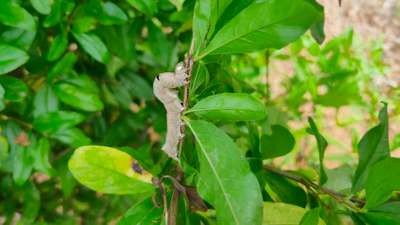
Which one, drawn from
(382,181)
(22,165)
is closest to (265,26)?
(382,181)

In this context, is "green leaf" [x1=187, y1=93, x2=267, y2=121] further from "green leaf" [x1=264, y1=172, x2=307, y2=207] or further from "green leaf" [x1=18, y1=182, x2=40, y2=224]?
"green leaf" [x1=18, y1=182, x2=40, y2=224]

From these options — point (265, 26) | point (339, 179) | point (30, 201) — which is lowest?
point (30, 201)

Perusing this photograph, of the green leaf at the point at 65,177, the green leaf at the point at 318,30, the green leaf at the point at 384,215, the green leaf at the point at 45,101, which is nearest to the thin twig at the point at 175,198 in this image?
the green leaf at the point at 384,215

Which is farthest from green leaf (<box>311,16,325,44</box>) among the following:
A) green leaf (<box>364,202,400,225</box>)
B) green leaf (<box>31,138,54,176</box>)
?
green leaf (<box>31,138,54,176</box>)

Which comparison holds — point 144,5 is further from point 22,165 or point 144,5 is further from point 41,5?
point 22,165

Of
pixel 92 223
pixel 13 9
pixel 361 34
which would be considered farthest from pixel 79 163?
pixel 361 34

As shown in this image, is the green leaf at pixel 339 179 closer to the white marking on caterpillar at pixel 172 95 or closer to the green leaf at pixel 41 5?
the white marking on caterpillar at pixel 172 95
